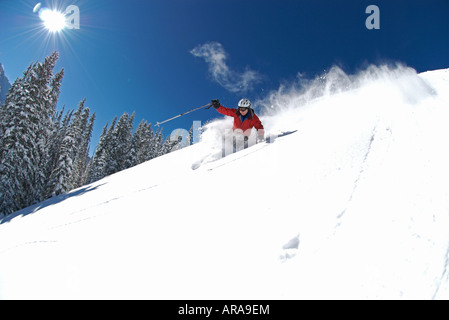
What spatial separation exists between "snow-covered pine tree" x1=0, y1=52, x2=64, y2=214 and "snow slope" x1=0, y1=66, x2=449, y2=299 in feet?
48.8

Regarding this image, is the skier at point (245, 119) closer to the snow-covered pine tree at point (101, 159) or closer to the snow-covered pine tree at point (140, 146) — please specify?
the snow-covered pine tree at point (101, 159)

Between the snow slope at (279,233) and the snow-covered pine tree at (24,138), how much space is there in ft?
48.8

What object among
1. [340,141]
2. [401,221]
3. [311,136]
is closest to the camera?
[401,221]

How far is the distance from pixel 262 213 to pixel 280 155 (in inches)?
85.5

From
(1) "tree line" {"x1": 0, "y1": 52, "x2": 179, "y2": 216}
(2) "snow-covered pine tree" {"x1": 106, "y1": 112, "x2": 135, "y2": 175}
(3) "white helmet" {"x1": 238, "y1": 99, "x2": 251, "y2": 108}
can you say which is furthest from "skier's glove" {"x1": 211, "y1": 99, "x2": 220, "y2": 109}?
(2) "snow-covered pine tree" {"x1": 106, "y1": 112, "x2": 135, "y2": 175}

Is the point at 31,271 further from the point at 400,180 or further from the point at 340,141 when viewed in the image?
the point at 340,141

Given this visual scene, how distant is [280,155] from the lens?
479 centimetres

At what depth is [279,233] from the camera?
2.52 meters

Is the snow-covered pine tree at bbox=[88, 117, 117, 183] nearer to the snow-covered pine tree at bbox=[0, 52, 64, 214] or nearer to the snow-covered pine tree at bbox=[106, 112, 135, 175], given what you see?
the snow-covered pine tree at bbox=[106, 112, 135, 175]

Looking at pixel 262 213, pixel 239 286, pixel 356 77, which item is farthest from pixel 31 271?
pixel 356 77

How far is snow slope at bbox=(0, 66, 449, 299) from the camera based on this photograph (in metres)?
1.94

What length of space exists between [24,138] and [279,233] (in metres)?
19.8

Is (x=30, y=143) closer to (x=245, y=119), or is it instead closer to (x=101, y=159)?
(x=101, y=159)

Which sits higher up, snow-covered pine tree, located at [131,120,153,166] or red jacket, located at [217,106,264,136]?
snow-covered pine tree, located at [131,120,153,166]
